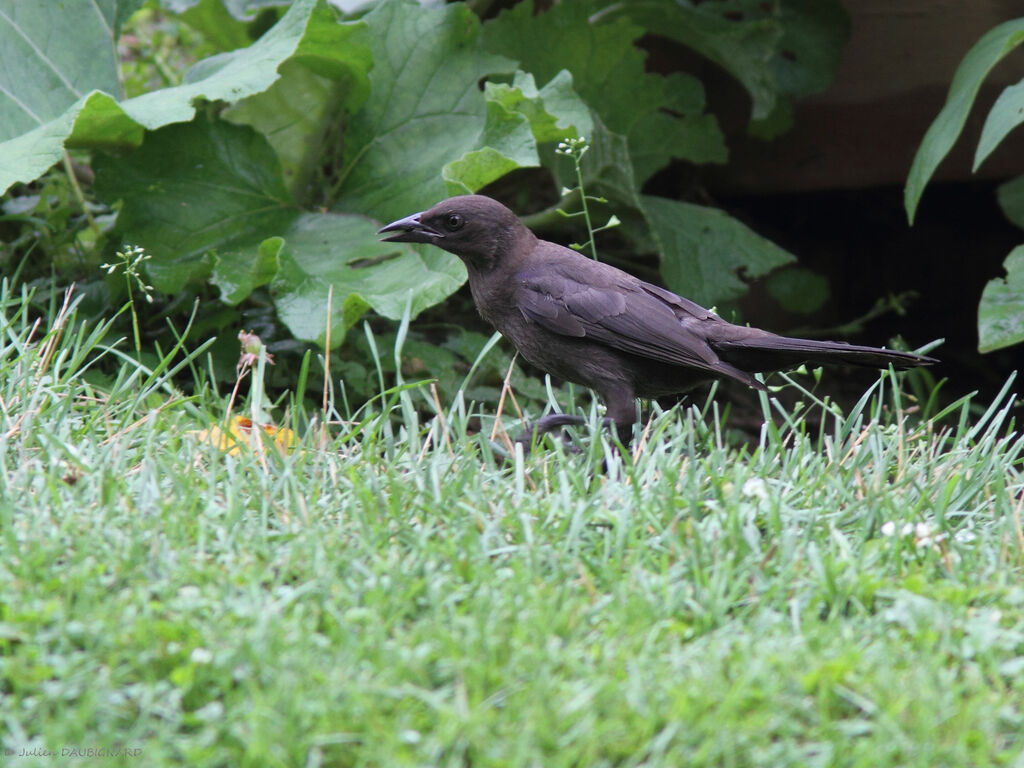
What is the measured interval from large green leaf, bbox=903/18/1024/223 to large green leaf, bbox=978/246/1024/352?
41 centimetres

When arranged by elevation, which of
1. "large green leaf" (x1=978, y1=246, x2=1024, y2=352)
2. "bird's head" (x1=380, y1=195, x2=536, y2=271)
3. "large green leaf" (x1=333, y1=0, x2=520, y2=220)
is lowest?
"large green leaf" (x1=978, y1=246, x2=1024, y2=352)

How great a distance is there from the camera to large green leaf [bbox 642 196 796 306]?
16.9 ft

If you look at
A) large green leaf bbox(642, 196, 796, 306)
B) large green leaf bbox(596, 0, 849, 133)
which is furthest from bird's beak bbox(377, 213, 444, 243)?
large green leaf bbox(596, 0, 849, 133)

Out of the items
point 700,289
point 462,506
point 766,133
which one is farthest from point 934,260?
point 462,506

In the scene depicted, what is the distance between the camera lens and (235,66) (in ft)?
14.3

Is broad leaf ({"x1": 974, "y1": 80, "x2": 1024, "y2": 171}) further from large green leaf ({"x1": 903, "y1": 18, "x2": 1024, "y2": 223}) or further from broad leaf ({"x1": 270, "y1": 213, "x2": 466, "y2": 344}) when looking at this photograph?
broad leaf ({"x1": 270, "y1": 213, "x2": 466, "y2": 344})

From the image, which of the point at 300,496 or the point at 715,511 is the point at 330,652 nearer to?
the point at 300,496

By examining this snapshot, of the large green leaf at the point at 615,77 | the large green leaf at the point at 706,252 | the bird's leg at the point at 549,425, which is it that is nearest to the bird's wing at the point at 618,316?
the bird's leg at the point at 549,425

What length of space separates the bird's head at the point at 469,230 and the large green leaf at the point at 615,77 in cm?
173

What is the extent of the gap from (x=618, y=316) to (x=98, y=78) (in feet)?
8.68

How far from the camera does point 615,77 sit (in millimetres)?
5344

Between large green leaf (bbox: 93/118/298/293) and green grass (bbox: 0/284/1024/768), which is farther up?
large green leaf (bbox: 93/118/298/293)

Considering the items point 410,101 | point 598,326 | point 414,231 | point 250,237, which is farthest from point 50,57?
point 598,326

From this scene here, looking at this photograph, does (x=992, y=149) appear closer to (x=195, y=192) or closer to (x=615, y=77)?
(x=615, y=77)
